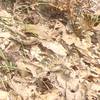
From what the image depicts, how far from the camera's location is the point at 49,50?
252cm

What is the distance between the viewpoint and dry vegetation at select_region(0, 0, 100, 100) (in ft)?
7.54

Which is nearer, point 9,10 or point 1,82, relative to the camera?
point 1,82

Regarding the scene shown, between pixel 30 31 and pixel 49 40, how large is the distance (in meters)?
0.16

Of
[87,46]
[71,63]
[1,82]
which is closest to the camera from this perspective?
[1,82]

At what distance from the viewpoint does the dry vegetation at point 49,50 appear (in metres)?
2.30

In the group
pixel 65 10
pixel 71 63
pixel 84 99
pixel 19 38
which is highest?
pixel 65 10

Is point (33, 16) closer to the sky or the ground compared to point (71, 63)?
closer to the sky

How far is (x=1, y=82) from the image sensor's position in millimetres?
2242

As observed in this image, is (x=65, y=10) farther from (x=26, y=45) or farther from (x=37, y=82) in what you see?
(x=37, y=82)

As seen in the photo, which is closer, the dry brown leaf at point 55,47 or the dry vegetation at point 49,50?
the dry vegetation at point 49,50

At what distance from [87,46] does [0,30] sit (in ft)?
2.18

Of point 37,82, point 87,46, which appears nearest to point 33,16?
point 87,46

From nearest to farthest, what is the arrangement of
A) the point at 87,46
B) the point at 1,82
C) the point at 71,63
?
the point at 1,82, the point at 71,63, the point at 87,46

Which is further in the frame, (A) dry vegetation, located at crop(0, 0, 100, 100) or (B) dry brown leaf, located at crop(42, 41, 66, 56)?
(B) dry brown leaf, located at crop(42, 41, 66, 56)
